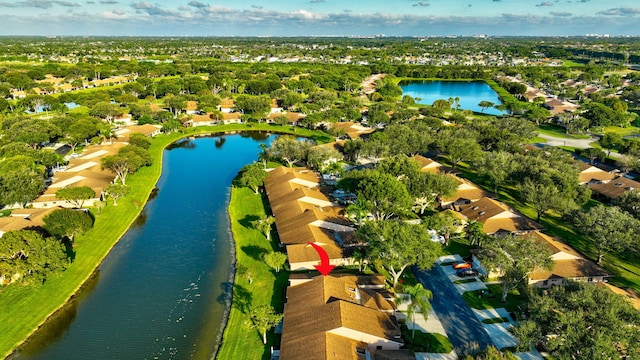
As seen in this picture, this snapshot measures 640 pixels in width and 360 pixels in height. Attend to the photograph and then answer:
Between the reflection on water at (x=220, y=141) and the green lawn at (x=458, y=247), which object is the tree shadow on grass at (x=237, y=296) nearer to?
the green lawn at (x=458, y=247)

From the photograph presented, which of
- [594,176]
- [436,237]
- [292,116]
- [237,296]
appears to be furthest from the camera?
[292,116]

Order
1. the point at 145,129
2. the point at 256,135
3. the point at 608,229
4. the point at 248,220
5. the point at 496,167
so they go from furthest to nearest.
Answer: the point at 256,135, the point at 145,129, the point at 496,167, the point at 248,220, the point at 608,229

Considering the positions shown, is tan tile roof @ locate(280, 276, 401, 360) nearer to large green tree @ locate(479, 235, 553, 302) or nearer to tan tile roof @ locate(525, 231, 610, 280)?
large green tree @ locate(479, 235, 553, 302)

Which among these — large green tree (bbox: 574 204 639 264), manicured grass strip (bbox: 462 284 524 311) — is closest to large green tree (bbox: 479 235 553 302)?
manicured grass strip (bbox: 462 284 524 311)

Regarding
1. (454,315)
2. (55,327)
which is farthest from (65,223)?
(454,315)

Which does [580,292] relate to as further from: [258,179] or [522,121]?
[522,121]

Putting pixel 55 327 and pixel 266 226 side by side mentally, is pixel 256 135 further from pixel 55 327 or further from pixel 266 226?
pixel 55 327
